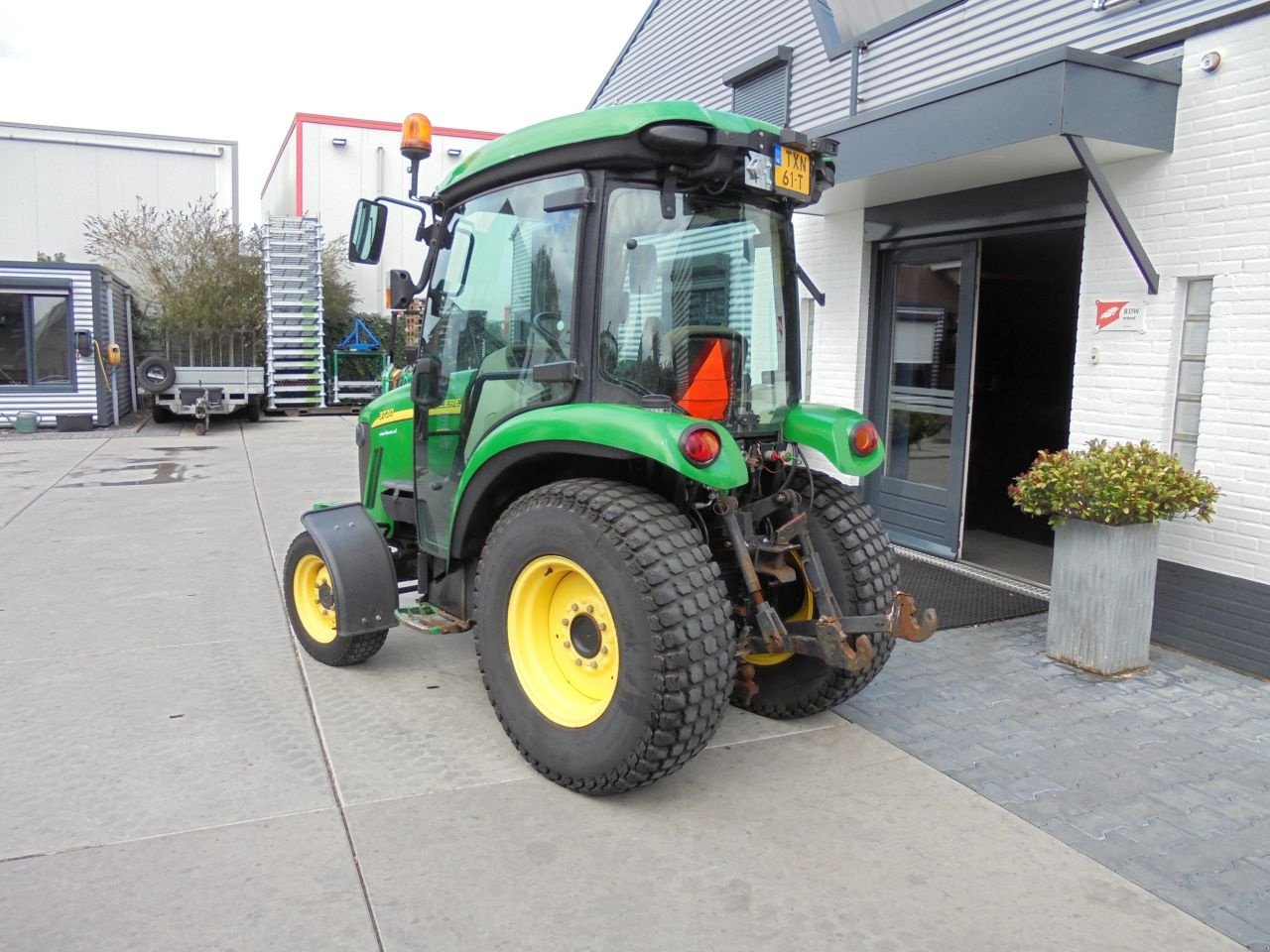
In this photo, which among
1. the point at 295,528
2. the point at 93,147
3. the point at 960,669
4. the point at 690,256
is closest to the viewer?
the point at 690,256

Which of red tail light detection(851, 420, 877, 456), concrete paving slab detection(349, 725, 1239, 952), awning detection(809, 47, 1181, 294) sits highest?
awning detection(809, 47, 1181, 294)

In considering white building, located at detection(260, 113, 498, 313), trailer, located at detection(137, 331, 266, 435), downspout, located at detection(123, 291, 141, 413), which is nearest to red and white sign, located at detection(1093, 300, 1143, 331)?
trailer, located at detection(137, 331, 266, 435)

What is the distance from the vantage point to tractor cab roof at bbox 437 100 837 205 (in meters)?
3.27

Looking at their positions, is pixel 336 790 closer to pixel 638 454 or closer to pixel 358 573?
pixel 358 573

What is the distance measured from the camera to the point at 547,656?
3.64 meters

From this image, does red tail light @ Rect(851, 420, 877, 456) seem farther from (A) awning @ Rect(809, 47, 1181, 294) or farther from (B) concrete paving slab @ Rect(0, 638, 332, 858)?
(B) concrete paving slab @ Rect(0, 638, 332, 858)

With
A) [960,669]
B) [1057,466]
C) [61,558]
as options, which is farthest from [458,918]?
[61,558]

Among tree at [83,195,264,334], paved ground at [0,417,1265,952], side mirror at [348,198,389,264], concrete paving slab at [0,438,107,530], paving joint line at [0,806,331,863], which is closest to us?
paved ground at [0,417,1265,952]

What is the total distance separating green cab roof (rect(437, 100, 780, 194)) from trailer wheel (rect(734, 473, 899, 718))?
142 centimetres

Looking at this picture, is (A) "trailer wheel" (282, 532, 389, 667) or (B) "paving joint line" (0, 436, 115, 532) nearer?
(A) "trailer wheel" (282, 532, 389, 667)

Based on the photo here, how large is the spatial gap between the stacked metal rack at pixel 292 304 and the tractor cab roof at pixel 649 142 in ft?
52.2

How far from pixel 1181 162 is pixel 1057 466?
1.78m

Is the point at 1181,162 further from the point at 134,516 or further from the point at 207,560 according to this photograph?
the point at 134,516

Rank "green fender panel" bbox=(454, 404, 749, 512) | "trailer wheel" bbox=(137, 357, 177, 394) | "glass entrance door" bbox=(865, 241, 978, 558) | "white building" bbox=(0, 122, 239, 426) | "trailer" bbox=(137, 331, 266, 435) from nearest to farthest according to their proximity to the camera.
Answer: "green fender panel" bbox=(454, 404, 749, 512)
"glass entrance door" bbox=(865, 241, 978, 558)
"trailer wheel" bbox=(137, 357, 177, 394)
"trailer" bbox=(137, 331, 266, 435)
"white building" bbox=(0, 122, 239, 426)
